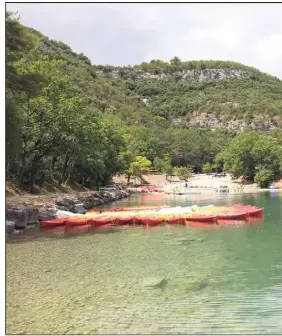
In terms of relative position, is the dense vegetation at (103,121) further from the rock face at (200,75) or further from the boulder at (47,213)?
the boulder at (47,213)

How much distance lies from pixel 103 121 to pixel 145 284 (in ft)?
154

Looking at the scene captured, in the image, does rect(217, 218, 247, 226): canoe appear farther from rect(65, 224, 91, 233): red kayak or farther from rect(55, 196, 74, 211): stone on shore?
rect(55, 196, 74, 211): stone on shore

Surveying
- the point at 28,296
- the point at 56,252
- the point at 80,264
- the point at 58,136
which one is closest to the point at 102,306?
the point at 28,296

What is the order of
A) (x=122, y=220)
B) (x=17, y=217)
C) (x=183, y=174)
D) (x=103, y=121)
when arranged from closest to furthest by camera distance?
(x=17, y=217)
(x=122, y=220)
(x=103, y=121)
(x=183, y=174)

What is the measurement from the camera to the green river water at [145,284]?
893 centimetres

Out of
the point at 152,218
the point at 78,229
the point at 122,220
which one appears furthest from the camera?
the point at 122,220

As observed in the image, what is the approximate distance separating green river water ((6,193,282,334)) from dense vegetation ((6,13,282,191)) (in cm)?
844

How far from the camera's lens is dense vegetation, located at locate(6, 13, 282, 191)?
25562 mm

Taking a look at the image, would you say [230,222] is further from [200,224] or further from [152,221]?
[152,221]

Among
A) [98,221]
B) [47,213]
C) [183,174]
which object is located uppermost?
[183,174]

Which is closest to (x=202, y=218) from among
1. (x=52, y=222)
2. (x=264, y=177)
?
(x=52, y=222)

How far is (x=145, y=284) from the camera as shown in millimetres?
12094

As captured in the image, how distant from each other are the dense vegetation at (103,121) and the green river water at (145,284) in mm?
8439

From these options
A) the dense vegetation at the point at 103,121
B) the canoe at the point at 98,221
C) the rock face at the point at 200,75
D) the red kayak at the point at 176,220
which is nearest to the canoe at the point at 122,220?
the canoe at the point at 98,221
